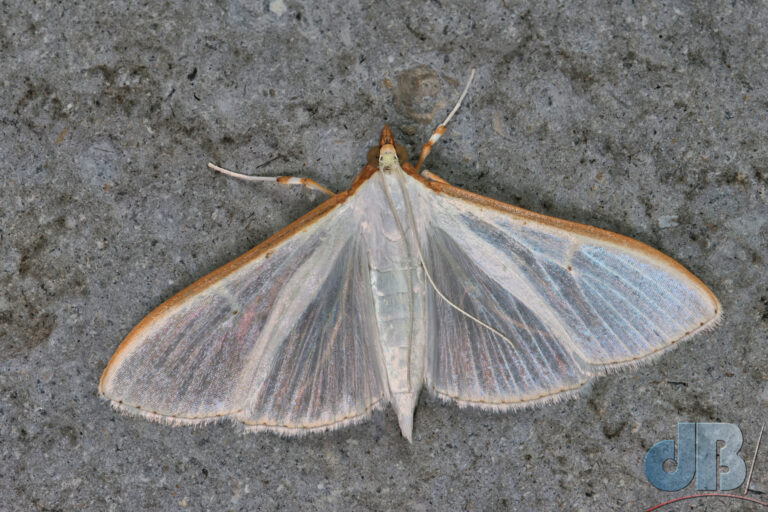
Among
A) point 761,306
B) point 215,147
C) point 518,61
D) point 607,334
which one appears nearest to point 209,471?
point 215,147

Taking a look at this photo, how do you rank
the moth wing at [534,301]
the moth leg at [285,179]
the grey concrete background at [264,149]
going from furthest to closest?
the grey concrete background at [264,149] → the moth leg at [285,179] → the moth wing at [534,301]

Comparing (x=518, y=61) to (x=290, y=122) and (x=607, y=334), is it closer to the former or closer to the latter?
(x=290, y=122)

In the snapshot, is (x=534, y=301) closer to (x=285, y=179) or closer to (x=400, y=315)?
(x=400, y=315)

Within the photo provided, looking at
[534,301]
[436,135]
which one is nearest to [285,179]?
[436,135]

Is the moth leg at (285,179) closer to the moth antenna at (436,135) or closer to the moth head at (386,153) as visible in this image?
the moth head at (386,153)

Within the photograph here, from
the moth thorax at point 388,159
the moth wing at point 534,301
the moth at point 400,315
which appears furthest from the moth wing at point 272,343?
the moth wing at point 534,301

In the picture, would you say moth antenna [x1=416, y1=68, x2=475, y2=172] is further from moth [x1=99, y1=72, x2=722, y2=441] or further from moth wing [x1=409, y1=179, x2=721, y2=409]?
moth wing [x1=409, y1=179, x2=721, y2=409]
